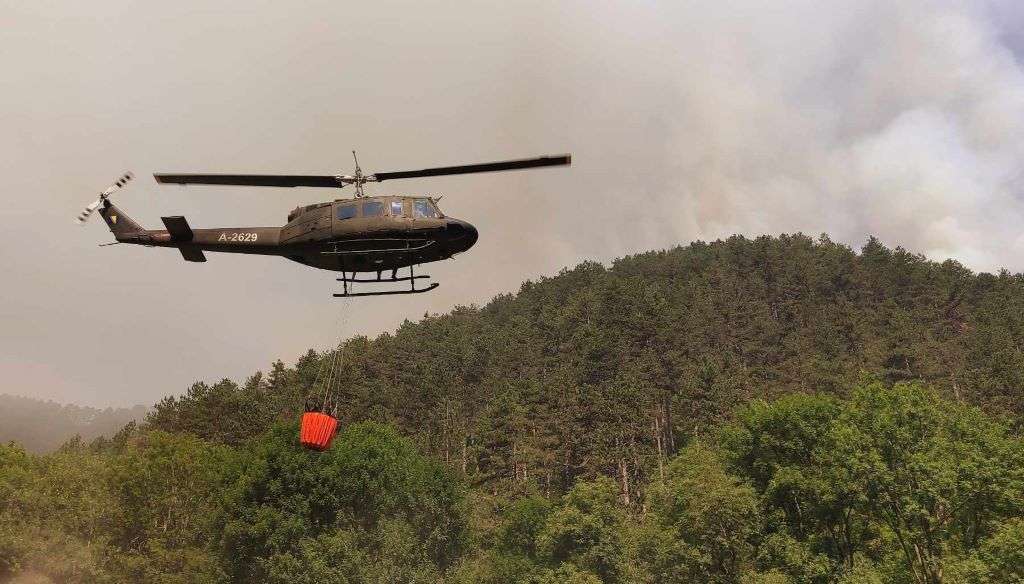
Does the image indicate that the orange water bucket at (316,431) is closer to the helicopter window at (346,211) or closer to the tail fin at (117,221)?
the helicopter window at (346,211)

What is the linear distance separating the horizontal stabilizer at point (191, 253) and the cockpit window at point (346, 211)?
6935 millimetres

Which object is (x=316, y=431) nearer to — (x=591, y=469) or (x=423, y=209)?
(x=423, y=209)

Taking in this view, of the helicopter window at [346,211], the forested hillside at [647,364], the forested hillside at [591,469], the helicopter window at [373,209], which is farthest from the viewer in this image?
the forested hillside at [647,364]

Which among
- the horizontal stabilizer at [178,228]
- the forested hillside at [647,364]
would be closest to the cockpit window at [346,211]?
the horizontal stabilizer at [178,228]

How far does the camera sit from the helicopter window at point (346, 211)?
2044cm

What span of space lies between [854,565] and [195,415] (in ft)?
217

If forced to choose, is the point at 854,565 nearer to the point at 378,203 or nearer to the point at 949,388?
the point at 378,203

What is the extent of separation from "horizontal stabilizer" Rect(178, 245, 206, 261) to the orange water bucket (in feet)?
27.8

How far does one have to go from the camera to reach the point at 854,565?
34625 millimetres

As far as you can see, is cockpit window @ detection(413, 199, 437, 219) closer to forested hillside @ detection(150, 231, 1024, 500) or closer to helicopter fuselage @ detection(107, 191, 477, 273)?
helicopter fuselage @ detection(107, 191, 477, 273)

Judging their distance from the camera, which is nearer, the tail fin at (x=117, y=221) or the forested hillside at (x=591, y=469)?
the tail fin at (x=117, y=221)

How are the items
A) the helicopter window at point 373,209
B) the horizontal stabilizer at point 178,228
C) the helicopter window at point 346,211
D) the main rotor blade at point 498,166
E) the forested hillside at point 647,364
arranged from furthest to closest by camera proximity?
the forested hillside at point 647,364, the horizontal stabilizer at point 178,228, the helicopter window at point 346,211, the helicopter window at point 373,209, the main rotor blade at point 498,166

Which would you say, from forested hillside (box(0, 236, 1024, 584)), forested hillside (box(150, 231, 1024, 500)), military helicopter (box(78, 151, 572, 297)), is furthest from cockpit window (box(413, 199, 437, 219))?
forested hillside (box(150, 231, 1024, 500))

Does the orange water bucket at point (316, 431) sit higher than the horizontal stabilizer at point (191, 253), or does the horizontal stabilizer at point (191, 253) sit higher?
the horizontal stabilizer at point (191, 253)
